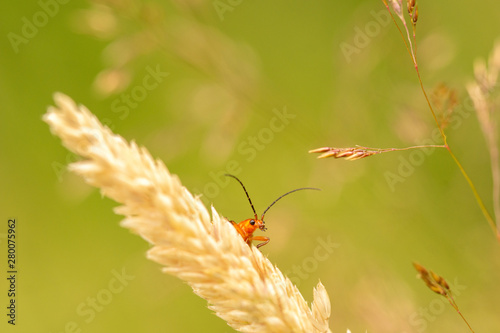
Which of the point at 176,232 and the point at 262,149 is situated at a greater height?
the point at 262,149

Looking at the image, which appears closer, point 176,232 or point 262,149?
point 176,232

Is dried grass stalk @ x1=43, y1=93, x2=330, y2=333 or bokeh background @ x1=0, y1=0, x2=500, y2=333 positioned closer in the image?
dried grass stalk @ x1=43, y1=93, x2=330, y2=333

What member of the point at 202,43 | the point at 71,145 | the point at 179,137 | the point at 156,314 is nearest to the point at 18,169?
the point at 156,314

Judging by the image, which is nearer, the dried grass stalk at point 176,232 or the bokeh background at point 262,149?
the dried grass stalk at point 176,232

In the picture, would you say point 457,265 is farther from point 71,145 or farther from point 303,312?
point 71,145
